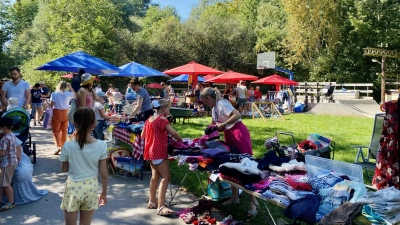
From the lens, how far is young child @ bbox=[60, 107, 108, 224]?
3141mm

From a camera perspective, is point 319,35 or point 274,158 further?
point 319,35

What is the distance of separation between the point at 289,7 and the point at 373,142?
1060 inches

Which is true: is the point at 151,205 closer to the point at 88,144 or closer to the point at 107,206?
the point at 107,206

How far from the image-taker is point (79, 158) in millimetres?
3176

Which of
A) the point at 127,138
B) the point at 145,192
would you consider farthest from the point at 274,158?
the point at 127,138

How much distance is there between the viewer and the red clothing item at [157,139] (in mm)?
4535

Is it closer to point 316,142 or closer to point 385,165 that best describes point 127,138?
point 316,142

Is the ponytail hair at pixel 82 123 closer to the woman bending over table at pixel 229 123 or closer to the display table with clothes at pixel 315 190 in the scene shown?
the display table with clothes at pixel 315 190

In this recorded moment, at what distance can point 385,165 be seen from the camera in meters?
4.51

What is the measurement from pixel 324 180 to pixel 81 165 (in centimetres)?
223

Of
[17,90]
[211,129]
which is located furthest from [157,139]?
[17,90]

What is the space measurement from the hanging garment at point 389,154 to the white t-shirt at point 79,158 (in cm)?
338

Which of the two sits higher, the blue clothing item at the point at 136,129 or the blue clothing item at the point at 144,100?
the blue clothing item at the point at 144,100

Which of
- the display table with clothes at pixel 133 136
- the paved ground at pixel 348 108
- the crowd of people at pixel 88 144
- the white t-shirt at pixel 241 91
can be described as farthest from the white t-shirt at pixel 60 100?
the paved ground at pixel 348 108
